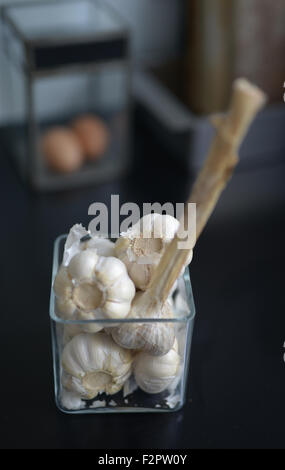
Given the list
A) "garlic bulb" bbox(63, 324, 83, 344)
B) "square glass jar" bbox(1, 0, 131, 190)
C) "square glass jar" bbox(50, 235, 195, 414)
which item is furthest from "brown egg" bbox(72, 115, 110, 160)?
"garlic bulb" bbox(63, 324, 83, 344)

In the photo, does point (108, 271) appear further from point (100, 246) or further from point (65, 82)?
point (65, 82)

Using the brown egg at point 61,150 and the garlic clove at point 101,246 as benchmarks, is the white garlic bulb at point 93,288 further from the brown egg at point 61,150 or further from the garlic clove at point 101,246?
the brown egg at point 61,150

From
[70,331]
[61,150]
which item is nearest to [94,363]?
[70,331]

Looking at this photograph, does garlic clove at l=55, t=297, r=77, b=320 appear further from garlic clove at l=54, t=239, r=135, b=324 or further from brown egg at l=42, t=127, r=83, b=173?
brown egg at l=42, t=127, r=83, b=173

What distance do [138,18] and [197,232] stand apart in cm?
91

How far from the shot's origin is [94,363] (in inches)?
28.0

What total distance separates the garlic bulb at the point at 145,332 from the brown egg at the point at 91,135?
0.59 meters

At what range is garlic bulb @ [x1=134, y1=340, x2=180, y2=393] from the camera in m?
0.73

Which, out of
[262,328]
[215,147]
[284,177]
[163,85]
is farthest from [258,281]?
[163,85]

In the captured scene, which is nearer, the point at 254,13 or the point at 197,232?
the point at 197,232

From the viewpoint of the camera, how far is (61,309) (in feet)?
2.24

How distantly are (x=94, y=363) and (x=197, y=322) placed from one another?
256 millimetres

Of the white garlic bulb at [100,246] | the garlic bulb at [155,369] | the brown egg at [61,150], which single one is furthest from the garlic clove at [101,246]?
the brown egg at [61,150]

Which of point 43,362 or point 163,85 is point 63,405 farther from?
point 163,85
